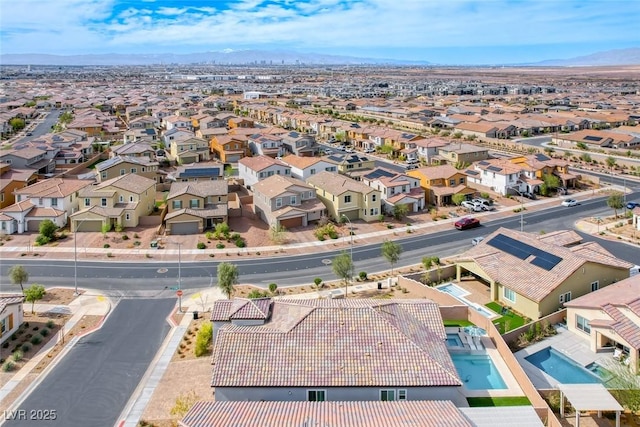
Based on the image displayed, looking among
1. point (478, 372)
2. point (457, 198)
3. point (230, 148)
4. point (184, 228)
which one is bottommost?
point (478, 372)

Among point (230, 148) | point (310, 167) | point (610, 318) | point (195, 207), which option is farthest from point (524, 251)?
point (230, 148)

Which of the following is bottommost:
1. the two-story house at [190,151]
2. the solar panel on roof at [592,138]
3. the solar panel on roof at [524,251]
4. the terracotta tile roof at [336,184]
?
the solar panel on roof at [524,251]

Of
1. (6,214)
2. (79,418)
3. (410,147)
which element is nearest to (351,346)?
(79,418)

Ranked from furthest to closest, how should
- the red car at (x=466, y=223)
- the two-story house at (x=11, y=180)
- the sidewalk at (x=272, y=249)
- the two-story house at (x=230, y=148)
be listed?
1. the two-story house at (x=230, y=148)
2. the two-story house at (x=11, y=180)
3. the red car at (x=466, y=223)
4. the sidewalk at (x=272, y=249)

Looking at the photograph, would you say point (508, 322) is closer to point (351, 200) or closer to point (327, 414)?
point (327, 414)

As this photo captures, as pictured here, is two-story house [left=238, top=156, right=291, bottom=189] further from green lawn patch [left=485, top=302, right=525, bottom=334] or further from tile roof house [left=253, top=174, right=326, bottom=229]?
green lawn patch [left=485, top=302, right=525, bottom=334]

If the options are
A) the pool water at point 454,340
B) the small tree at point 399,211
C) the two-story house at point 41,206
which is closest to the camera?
the pool water at point 454,340

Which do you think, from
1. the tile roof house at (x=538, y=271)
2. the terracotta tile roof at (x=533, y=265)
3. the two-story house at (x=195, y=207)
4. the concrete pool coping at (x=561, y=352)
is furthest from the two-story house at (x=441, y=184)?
the concrete pool coping at (x=561, y=352)

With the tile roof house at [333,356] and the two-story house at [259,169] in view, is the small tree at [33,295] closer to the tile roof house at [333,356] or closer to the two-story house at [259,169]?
the tile roof house at [333,356]
